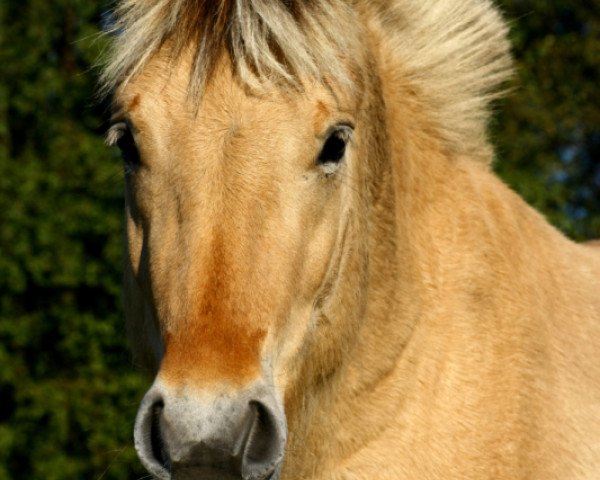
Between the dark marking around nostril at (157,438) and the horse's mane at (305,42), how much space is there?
0.98 metres

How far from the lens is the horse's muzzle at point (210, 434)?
2.86m

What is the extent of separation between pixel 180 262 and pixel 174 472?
604 mm

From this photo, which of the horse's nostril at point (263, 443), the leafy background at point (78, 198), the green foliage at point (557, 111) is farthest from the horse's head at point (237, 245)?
the green foliage at point (557, 111)

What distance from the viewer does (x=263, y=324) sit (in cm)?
312

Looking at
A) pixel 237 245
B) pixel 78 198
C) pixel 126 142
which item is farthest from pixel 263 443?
pixel 78 198

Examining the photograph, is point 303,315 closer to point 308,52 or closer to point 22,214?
point 308,52

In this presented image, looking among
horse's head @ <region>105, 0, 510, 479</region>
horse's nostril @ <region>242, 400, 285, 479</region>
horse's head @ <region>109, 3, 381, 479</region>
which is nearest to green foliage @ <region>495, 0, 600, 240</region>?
horse's head @ <region>105, 0, 510, 479</region>

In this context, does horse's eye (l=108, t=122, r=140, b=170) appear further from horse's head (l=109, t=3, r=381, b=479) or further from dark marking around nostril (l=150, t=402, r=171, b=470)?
dark marking around nostril (l=150, t=402, r=171, b=470)

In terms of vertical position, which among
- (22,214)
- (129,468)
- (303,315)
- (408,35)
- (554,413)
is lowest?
(129,468)

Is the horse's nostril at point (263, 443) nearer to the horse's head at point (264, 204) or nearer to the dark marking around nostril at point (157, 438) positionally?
the horse's head at point (264, 204)

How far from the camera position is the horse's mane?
3.39m

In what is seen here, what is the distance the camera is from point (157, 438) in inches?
117

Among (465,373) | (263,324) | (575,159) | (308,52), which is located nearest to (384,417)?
(465,373)

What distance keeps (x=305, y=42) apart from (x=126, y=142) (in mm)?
651
